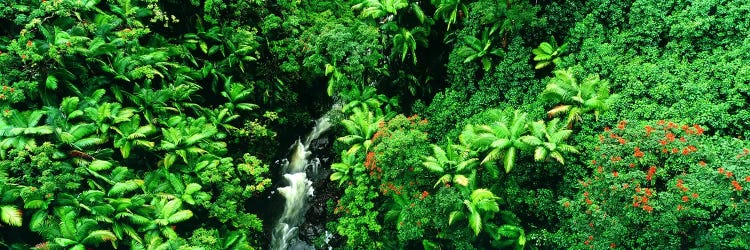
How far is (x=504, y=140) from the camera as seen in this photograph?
966 cm

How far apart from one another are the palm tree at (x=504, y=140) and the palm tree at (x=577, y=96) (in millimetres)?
857

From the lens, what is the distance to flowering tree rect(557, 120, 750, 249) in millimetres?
7621

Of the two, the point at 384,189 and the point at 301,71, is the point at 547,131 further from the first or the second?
the point at 301,71

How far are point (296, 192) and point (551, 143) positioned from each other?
8537 millimetres

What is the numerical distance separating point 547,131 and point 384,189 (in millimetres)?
3883

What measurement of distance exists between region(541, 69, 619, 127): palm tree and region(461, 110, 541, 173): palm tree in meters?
0.86

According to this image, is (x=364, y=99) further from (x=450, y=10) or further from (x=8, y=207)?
(x=8, y=207)

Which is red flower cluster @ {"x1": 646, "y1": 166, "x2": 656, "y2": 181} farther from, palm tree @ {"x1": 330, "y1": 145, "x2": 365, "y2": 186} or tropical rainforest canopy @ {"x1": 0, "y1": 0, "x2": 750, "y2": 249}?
palm tree @ {"x1": 330, "y1": 145, "x2": 365, "y2": 186}

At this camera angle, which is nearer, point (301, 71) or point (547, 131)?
point (547, 131)

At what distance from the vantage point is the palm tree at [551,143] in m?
9.29

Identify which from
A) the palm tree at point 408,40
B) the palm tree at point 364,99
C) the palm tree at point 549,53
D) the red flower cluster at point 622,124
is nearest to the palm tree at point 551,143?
the red flower cluster at point 622,124

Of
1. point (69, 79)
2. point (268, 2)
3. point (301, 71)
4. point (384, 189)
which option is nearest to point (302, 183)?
point (301, 71)

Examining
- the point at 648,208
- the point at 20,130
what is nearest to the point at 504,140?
the point at 648,208

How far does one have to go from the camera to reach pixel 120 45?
1191 centimetres
